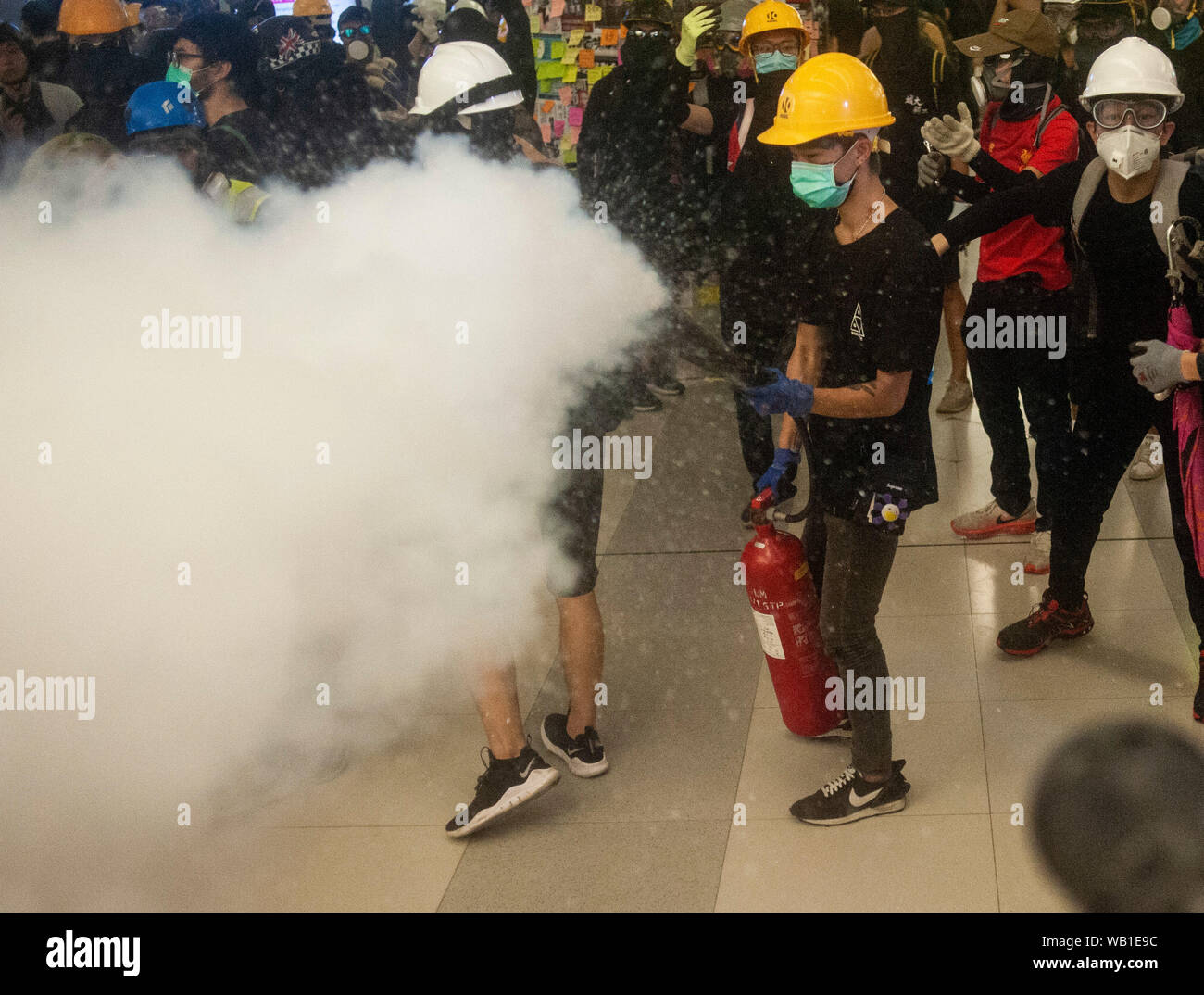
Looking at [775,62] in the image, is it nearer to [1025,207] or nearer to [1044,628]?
[1025,207]

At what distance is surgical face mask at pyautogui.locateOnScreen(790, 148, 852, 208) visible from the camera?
295 centimetres

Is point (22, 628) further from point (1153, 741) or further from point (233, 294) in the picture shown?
point (1153, 741)

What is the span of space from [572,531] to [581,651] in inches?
14.7

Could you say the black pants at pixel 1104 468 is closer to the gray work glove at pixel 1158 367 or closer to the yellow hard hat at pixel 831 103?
the gray work glove at pixel 1158 367

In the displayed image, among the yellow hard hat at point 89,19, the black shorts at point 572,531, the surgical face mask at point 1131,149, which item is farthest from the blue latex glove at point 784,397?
the yellow hard hat at point 89,19

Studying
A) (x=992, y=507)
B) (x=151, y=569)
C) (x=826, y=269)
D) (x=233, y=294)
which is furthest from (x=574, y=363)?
(x=992, y=507)

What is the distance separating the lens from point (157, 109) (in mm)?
3881

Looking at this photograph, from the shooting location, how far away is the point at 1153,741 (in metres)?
3.43

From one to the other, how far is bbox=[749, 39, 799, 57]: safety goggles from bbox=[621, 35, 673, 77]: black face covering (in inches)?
23.5

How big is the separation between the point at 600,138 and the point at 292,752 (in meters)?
3.19

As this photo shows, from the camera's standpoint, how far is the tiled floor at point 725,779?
3.00m
